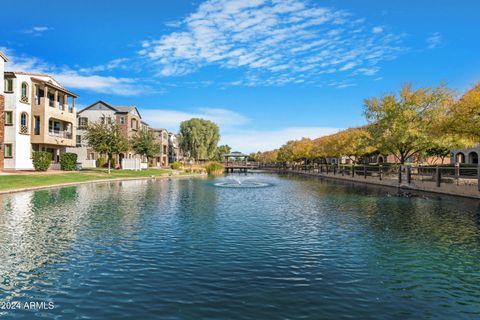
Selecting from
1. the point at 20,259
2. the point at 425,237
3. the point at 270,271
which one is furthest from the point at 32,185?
the point at 425,237

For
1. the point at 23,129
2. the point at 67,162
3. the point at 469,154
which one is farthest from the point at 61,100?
the point at 469,154

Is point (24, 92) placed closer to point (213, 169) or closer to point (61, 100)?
point (61, 100)

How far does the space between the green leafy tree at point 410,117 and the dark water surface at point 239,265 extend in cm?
2501

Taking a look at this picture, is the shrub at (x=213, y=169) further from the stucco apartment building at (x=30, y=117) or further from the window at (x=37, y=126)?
the window at (x=37, y=126)

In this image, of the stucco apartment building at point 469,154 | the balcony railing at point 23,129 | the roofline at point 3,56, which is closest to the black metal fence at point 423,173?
the stucco apartment building at point 469,154

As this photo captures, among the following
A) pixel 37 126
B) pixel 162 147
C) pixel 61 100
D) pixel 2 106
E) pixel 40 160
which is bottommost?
pixel 40 160

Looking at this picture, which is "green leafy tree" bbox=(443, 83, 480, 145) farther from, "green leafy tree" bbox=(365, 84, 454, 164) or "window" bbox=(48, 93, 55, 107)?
"window" bbox=(48, 93, 55, 107)

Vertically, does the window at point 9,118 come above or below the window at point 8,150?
above

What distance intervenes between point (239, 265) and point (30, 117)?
45.2 meters

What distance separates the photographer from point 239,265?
376 inches

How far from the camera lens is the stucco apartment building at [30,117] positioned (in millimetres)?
41719

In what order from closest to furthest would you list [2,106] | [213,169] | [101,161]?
1. [2,106]
2. [101,161]
3. [213,169]

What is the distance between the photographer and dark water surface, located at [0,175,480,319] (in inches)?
269

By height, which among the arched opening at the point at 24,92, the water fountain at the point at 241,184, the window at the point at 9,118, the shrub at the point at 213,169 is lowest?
the water fountain at the point at 241,184
